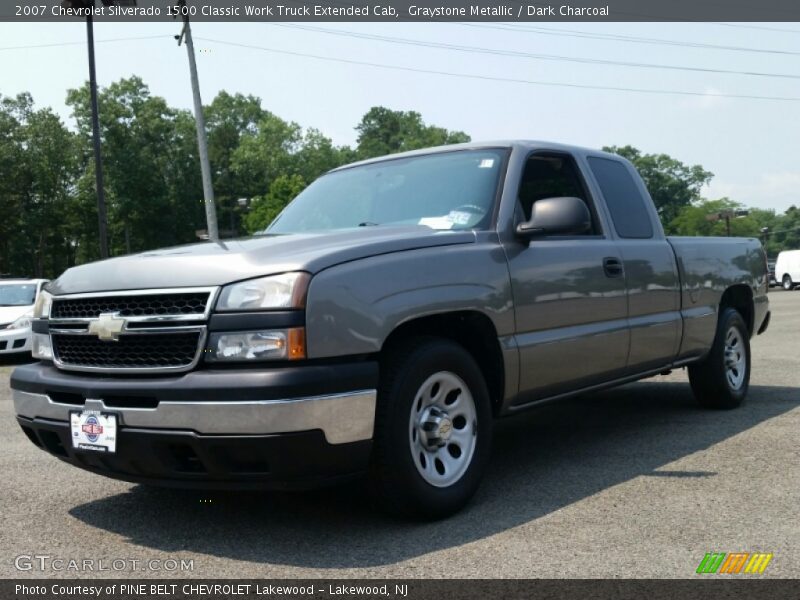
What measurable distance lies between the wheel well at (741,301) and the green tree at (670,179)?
114764 millimetres

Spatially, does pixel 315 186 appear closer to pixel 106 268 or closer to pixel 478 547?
pixel 106 268

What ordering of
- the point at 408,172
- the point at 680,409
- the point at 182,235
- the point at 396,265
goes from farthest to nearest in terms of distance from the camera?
the point at 182,235, the point at 680,409, the point at 408,172, the point at 396,265

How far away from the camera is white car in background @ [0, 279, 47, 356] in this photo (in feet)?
47.0

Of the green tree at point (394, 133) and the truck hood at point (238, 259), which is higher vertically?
the green tree at point (394, 133)

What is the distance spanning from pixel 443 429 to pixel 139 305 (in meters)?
1.49

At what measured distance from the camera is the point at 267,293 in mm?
3605

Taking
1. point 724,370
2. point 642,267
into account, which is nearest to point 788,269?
point 724,370

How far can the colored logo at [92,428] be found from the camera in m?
3.81

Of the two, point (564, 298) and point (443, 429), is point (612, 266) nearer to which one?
point (564, 298)

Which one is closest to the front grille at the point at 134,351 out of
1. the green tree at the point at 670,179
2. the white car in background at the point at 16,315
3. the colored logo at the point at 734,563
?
the colored logo at the point at 734,563

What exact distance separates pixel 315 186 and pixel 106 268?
212cm

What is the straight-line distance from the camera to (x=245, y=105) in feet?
305

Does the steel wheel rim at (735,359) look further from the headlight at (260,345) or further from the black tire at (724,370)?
the headlight at (260,345)

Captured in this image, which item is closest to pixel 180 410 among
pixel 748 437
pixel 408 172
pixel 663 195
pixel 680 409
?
pixel 408 172
